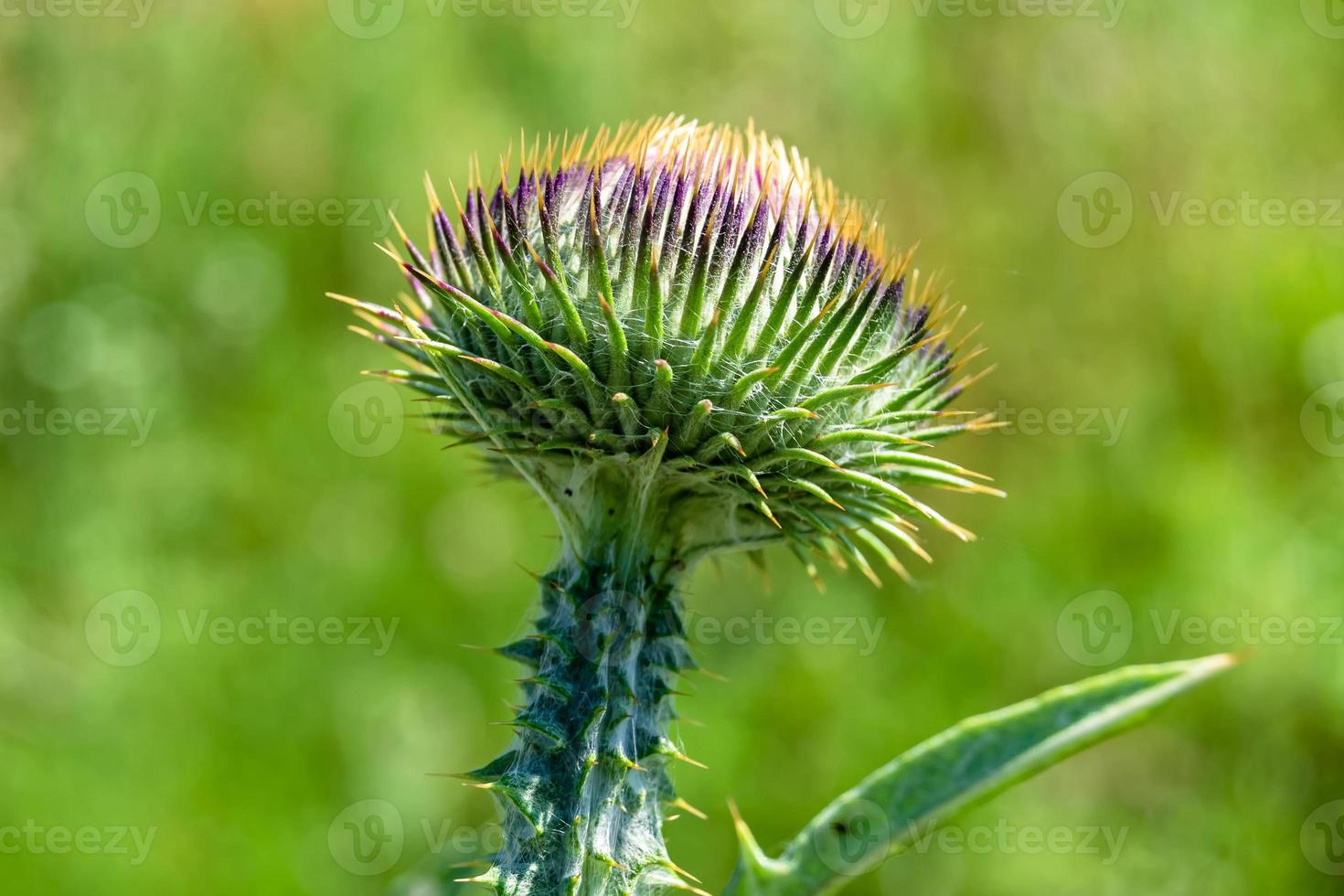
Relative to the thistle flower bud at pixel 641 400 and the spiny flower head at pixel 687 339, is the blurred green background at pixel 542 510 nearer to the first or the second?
the thistle flower bud at pixel 641 400

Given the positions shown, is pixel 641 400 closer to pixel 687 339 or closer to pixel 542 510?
pixel 687 339

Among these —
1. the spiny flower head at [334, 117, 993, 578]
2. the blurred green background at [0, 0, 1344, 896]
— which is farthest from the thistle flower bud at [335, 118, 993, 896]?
the blurred green background at [0, 0, 1344, 896]

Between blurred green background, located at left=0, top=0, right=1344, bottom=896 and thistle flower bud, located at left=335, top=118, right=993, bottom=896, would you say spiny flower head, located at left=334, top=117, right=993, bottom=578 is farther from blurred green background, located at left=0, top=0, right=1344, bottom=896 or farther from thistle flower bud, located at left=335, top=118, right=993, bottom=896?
blurred green background, located at left=0, top=0, right=1344, bottom=896

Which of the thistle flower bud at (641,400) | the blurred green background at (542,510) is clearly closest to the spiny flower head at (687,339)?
the thistle flower bud at (641,400)

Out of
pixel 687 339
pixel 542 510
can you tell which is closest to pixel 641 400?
pixel 687 339

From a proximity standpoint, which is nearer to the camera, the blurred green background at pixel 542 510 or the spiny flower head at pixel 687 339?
the spiny flower head at pixel 687 339
